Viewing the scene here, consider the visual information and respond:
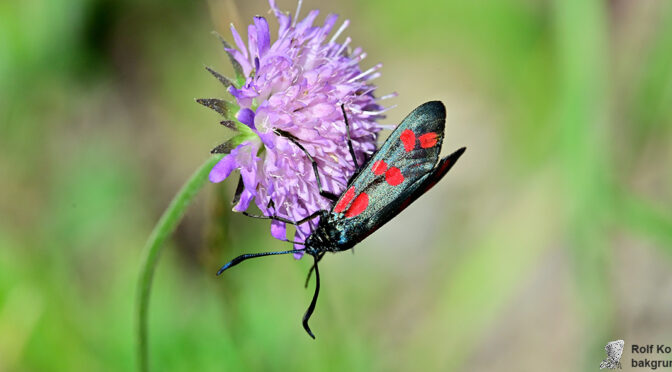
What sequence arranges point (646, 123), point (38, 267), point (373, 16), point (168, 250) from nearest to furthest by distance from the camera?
point (38, 267), point (168, 250), point (646, 123), point (373, 16)

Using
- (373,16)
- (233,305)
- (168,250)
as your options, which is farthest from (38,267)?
(373,16)

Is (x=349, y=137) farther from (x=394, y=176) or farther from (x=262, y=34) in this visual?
(x=262, y=34)

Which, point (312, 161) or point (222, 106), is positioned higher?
point (222, 106)

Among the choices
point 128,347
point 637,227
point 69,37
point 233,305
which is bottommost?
point 128,347

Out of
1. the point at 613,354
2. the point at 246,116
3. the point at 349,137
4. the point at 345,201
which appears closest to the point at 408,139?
the point at 349,137

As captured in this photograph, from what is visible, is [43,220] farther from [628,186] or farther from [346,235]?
[628,186]

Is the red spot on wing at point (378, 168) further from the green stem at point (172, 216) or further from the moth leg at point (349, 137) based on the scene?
the green stem at point (172, 216)

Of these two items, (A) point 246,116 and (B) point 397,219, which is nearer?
(A) point 246,116

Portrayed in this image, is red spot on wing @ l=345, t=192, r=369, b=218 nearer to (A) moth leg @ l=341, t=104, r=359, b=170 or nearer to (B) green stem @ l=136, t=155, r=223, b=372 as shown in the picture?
(A) moth leg @ l=341, t=104, r=359, b=170
